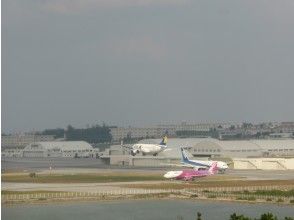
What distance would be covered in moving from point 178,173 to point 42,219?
25878mm

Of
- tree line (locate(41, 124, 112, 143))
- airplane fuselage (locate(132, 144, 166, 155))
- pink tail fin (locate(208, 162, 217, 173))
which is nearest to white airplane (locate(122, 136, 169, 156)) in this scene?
airplane fuselage (locate(132, 144, 166, 155))

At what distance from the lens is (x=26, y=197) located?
3422 centimetres

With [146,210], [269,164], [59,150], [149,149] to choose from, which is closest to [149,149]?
[149,149]

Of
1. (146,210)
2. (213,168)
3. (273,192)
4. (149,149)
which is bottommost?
(146,210)

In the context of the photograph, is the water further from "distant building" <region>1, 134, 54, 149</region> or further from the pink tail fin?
"distant building" <region>1, 134, 54, 149</region>

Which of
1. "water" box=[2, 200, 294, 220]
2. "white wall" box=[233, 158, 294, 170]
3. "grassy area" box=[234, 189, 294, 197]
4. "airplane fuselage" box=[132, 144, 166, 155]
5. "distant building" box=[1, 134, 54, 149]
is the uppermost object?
"distant building" box=[1, 134, 54, 149]

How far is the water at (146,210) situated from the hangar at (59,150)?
94813 millimetres

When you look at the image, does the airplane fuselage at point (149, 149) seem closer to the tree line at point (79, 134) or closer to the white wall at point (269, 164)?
the white wall at point (269, 164)

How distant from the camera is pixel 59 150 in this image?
129m

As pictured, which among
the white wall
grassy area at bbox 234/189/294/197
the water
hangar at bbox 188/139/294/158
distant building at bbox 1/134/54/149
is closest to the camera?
the water

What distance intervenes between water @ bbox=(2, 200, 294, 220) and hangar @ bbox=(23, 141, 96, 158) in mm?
94813

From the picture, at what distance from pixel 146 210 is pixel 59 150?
329 feet

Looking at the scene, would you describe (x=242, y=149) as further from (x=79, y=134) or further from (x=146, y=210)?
(x=79, y=134)

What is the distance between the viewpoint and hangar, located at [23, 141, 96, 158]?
5044 inches
